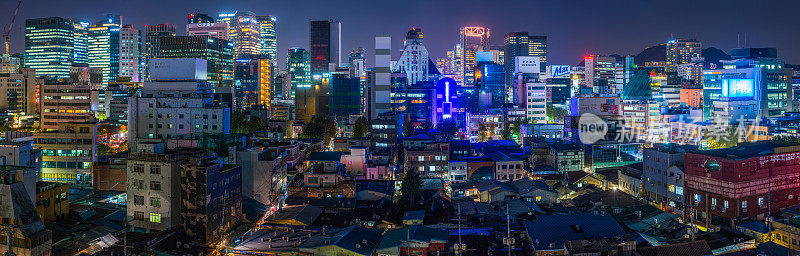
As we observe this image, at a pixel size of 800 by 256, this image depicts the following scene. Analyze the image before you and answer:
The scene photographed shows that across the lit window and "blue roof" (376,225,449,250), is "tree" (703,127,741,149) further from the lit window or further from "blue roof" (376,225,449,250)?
the lit window

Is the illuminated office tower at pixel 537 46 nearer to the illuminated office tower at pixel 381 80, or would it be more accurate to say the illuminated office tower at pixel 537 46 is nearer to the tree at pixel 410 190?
the illuminated office tower at pixel 381 80

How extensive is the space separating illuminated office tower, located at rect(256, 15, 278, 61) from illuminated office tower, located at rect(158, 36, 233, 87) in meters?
63.7

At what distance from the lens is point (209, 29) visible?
134 meters

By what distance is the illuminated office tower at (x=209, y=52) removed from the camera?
7944cm

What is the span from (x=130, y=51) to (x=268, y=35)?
49.2m

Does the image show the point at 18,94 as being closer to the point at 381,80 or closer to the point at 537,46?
the point at 381,80

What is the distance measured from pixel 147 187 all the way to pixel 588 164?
31.4 meters

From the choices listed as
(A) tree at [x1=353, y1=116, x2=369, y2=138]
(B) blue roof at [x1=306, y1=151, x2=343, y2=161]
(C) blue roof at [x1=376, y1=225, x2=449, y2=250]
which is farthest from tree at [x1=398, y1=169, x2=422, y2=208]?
(A) tree at [x1=353, y1=116, x2=369, y2=138]

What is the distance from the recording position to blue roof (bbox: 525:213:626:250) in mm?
21375

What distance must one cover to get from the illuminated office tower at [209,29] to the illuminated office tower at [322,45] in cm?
2360

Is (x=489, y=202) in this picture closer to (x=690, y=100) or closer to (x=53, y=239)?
(x=53, y=239)

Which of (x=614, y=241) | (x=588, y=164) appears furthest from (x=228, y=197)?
(x=588, y=164)

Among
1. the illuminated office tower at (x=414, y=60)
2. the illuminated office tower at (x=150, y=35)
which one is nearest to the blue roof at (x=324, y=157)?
the illuminated office tower at (x=414, y=60)

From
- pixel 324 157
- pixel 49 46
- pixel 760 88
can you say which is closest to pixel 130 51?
pixel 49 46
